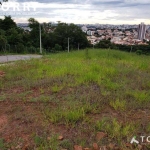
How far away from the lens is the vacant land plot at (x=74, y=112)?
7.30 feet

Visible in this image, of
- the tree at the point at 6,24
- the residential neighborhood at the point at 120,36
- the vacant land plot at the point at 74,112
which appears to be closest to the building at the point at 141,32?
the residential neighborhood at the point at 120,36

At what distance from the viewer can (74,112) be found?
2.70 metres

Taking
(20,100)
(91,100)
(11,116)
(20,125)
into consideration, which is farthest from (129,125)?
(20,100)

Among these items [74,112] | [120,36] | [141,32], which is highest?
[141,32]

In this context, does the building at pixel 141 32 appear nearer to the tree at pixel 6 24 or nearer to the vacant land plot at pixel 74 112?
the tree at pixel 6 24

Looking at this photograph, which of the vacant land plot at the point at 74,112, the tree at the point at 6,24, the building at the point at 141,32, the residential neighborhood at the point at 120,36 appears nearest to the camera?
the vacant land plot at the point at 74,112

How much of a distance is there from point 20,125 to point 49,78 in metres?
2.06

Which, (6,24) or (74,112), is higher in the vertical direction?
(6,24)

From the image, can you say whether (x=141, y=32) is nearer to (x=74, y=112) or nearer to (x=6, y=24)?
(x=6, y=24)

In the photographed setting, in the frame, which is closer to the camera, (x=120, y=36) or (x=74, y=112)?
(x=74, y=112)

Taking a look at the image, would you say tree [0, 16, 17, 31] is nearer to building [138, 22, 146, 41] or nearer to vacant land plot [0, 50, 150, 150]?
building [138, 22, 146, 41]

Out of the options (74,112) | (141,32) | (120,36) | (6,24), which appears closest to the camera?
(74,112)

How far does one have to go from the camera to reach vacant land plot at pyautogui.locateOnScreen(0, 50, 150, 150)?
2.22 meters

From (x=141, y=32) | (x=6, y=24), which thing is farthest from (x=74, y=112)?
(x=6, y=24)
